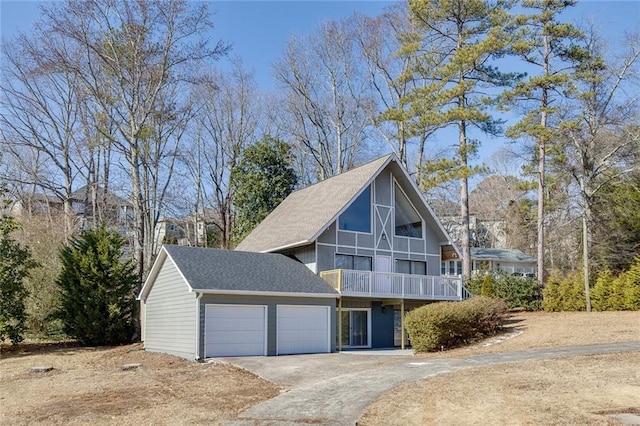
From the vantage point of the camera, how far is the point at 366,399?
10391 mm

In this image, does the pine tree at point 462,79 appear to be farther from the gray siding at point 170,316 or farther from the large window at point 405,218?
the gray siding at point 170,316

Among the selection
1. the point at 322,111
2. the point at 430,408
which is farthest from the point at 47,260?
the point at 430,408

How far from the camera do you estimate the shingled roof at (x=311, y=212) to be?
22.3 m

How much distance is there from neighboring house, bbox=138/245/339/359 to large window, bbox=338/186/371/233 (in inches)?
103

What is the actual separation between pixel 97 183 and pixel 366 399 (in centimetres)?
2863

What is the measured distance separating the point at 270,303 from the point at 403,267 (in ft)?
25.7

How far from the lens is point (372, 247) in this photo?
23.6 m

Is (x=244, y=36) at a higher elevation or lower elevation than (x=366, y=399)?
higher

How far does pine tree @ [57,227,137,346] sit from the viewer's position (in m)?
23.3

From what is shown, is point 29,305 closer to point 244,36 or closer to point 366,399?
point 244,36

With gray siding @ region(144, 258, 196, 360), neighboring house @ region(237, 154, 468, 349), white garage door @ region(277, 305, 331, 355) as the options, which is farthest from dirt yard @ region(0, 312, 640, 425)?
neighboring house @ region(237, 154, 468, 349)

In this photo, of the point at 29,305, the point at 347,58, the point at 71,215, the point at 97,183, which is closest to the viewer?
the point at 29,305

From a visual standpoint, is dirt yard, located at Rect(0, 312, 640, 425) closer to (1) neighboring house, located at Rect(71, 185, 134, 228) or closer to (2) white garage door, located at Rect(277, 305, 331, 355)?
(2) white garage door, located at Rect(277, 305, 331, 355)

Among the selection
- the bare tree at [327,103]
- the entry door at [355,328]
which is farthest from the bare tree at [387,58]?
the entry door at [355,328]
